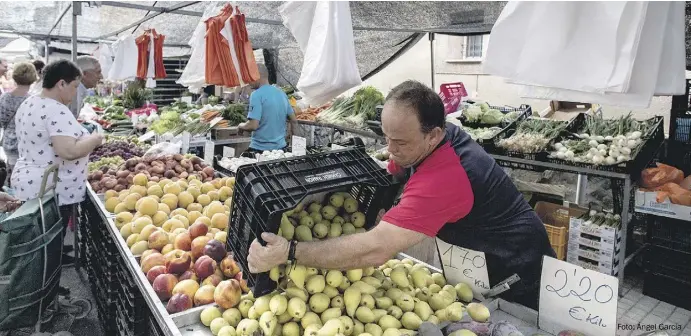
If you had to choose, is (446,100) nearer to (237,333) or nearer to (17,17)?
(237,333)

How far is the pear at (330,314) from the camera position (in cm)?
174

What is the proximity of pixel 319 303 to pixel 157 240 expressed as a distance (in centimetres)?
120

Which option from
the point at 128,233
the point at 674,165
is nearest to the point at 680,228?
the point at 674,165

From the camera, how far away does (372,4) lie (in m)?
5.09

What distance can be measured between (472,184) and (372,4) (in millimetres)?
3633

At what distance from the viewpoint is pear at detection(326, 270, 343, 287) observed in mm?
1839

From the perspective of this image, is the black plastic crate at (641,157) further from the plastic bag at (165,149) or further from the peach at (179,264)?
the plastic bag at (165,149)

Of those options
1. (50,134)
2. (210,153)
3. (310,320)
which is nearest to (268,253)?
(310,320)

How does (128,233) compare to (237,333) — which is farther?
(128,233)

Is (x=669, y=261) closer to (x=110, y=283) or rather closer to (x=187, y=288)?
(x=187, y=288)

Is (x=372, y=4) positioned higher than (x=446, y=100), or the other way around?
(x=372, y=4)

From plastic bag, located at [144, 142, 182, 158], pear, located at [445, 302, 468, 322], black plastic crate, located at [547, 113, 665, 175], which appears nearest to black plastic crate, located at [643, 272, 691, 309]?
black plastic crate, located at [547, 113, 665, 175]

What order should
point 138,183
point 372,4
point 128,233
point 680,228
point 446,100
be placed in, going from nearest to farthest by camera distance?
point 128,233 < point 138,183 < point 680,228 < point 372,4 < point 446,100

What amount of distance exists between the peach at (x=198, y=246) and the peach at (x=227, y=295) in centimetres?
49
